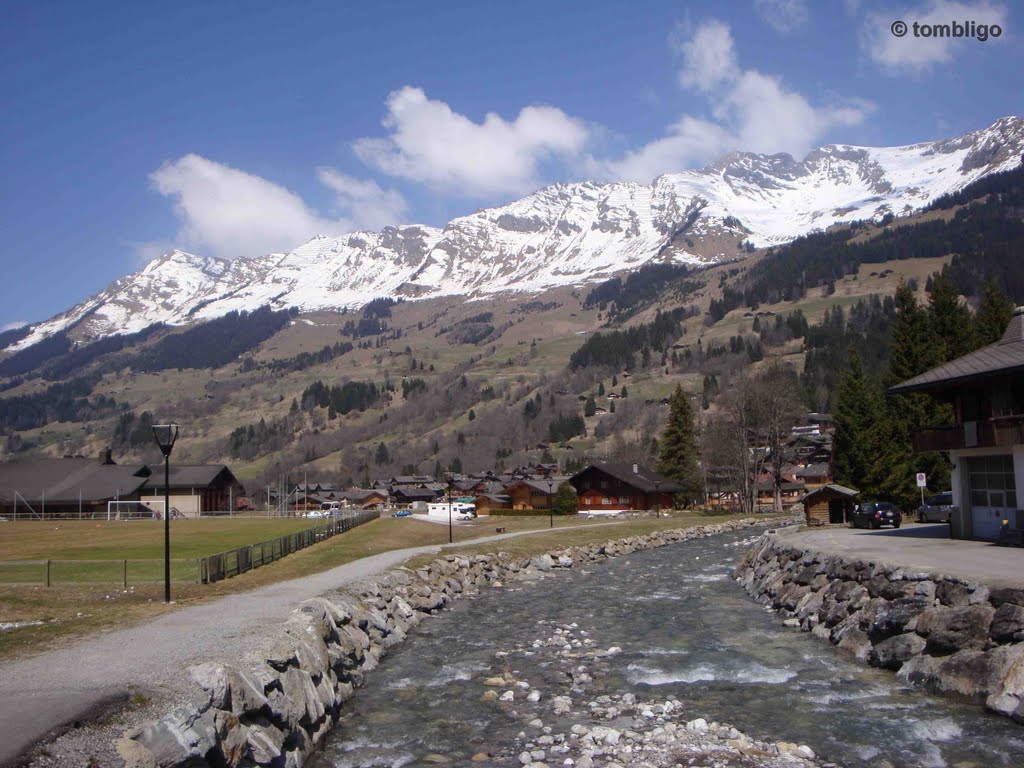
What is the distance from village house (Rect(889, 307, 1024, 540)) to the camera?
35062 mm

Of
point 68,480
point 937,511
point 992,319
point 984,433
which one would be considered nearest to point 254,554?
point 984,433

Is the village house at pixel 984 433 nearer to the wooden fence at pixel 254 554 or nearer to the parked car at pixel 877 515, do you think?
the parked car at pixel 877 515

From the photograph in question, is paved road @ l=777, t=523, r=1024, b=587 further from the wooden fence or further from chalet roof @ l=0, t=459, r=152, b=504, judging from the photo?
chalet roof @ l=0, t=459, r=152, b=504

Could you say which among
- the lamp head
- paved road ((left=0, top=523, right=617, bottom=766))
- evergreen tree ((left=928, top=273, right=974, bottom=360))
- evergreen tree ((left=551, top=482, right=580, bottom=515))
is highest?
evergreen tree ((left=928, top=273, right=974, bottom=360))

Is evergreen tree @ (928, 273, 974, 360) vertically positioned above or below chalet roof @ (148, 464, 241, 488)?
above

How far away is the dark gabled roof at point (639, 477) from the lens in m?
115

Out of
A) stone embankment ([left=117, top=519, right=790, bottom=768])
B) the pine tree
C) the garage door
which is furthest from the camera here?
the pine tree

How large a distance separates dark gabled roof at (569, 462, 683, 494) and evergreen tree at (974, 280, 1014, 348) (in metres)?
49.7

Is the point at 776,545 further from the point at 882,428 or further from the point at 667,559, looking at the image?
the point at 882,428

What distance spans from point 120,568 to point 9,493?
93.9 meters

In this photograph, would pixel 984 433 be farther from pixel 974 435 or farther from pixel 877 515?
pixel 877 515

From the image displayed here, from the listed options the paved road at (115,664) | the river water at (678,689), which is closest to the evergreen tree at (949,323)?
the river water at (678,689)

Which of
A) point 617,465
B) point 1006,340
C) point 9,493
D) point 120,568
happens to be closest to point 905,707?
point 1006,340

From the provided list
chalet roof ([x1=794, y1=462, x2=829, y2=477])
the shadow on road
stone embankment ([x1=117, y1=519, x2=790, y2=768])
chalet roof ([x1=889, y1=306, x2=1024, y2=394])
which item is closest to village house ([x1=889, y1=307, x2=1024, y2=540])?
chalet roof ([x1=889, y1=306, x2=1024, y2=394])
